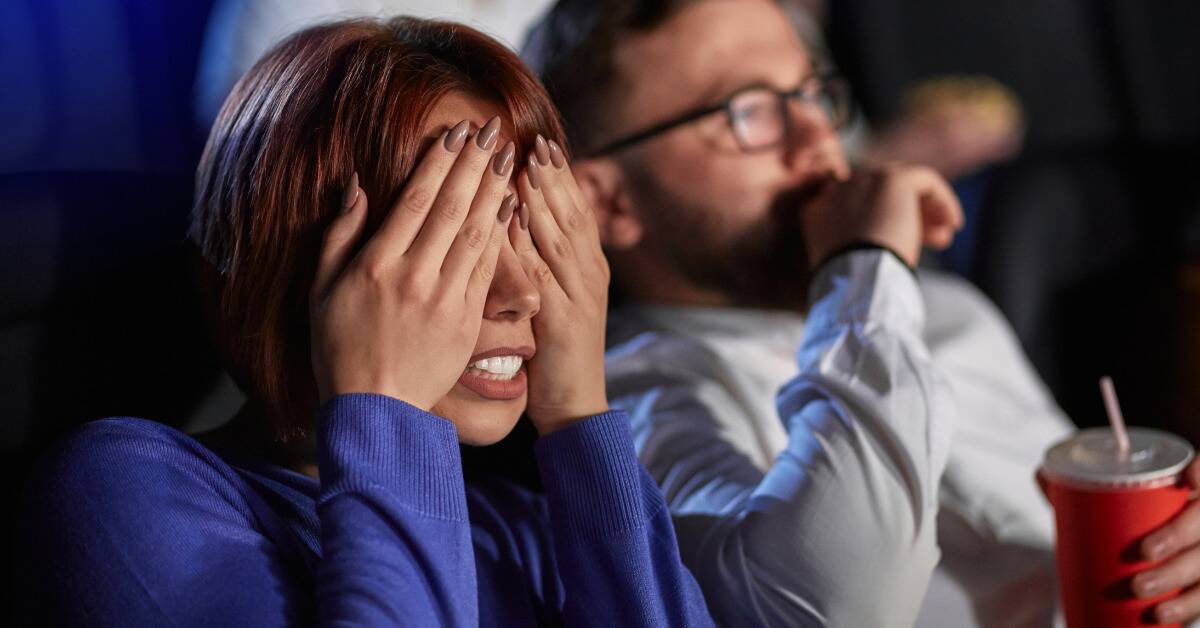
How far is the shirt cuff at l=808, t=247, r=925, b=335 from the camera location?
0.93m

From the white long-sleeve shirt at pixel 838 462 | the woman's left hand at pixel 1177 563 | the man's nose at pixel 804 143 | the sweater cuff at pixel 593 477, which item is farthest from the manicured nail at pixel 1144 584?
the man's nose at pixel 804 143

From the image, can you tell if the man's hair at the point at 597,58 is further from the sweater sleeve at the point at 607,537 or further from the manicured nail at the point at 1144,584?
the manicured nail at the point at 1144,584

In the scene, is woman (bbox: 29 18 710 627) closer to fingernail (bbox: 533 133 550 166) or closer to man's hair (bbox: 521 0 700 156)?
fingernail (bbox: 533 133 550 166)

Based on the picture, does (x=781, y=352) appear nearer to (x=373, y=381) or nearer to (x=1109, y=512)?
(x=1109, y=512)

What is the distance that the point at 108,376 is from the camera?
2.44ft

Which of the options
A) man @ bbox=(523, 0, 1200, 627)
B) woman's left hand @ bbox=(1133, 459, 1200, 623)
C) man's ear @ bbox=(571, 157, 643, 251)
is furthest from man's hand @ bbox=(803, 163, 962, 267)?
woman's left hand @ bbox=(1133, 459, 1200, 623)

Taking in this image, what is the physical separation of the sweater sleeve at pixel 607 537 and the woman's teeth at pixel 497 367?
0.05 metres

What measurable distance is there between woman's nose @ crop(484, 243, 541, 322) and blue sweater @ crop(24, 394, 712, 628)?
0.26ft

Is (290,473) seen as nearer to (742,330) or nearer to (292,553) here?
(292,553)

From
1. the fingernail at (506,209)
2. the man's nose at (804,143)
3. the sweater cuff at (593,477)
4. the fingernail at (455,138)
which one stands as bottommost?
the sweater cuff at (593,477)

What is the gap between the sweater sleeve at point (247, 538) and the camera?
567 millimetres

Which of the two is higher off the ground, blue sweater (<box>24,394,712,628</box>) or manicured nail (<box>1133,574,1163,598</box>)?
blue sweater (<box>24,394,712,628</box>)

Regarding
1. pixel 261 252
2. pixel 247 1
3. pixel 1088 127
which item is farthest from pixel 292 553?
pixel 1088 127

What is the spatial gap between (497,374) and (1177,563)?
49 centimetres
